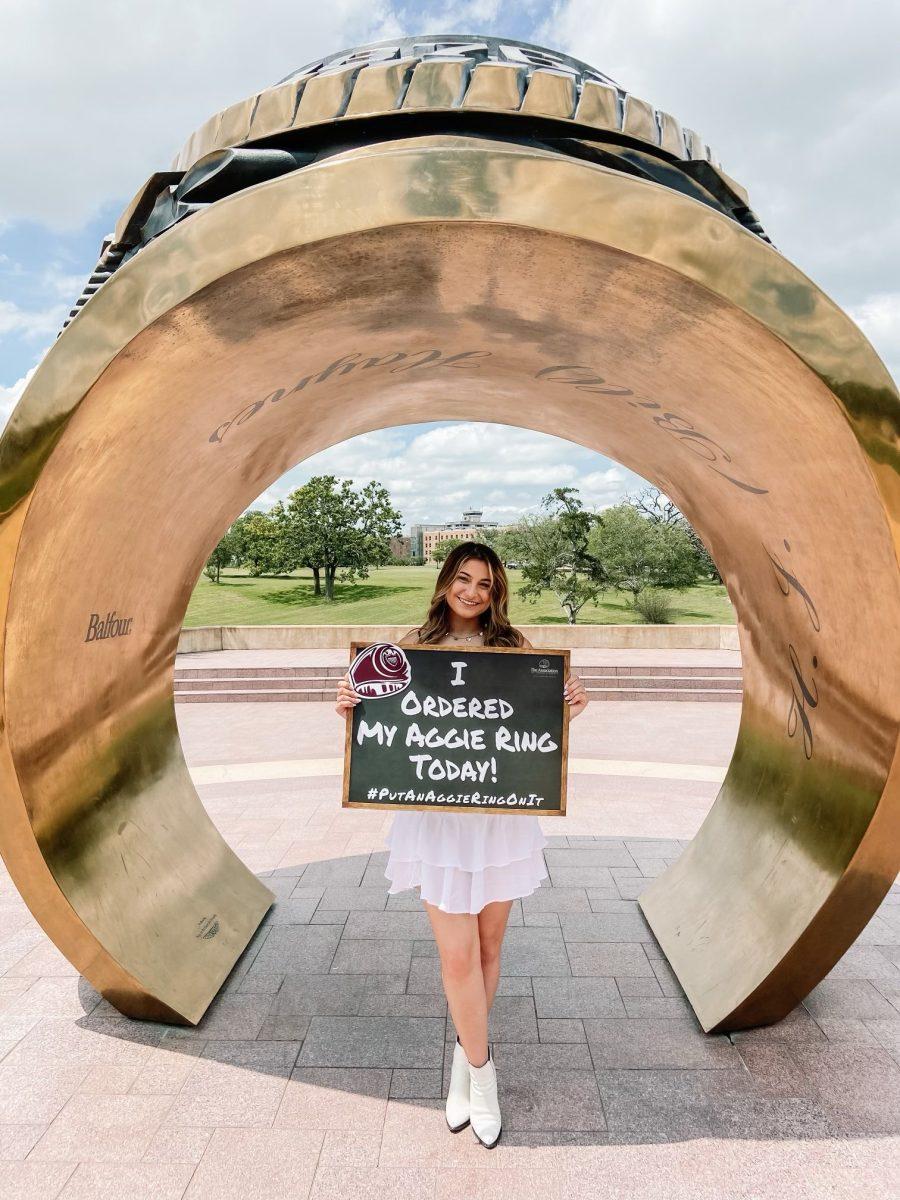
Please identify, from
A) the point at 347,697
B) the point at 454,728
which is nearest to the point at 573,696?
the point at 454,728

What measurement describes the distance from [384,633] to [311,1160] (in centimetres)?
1659

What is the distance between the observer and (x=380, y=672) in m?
2.95

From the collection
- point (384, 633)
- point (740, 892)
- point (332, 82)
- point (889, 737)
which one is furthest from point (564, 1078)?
point (384, 633)

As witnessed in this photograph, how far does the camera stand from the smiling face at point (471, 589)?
2.96 m

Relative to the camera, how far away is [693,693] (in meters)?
13.2

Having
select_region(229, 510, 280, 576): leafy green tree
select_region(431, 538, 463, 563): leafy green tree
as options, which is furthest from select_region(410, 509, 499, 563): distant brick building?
select_region(229, 510, 280, 576): leafy green tree

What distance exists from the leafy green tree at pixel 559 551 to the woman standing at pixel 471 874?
3051 cm

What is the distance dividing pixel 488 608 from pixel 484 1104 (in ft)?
6.36

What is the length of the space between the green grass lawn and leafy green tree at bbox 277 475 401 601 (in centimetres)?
278

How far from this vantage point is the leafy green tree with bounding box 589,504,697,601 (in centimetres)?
3534

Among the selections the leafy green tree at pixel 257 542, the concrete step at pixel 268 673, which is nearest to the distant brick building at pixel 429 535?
the leafy green tree at pixel 257 542

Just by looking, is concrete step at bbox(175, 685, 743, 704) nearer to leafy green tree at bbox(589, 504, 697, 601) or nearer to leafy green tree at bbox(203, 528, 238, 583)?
leafy green tree at bbox(589, 504, 697, 601)

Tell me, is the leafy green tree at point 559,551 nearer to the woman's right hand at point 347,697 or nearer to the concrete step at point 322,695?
the concrete step at point 322,695

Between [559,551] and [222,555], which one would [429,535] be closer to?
[222,555]
